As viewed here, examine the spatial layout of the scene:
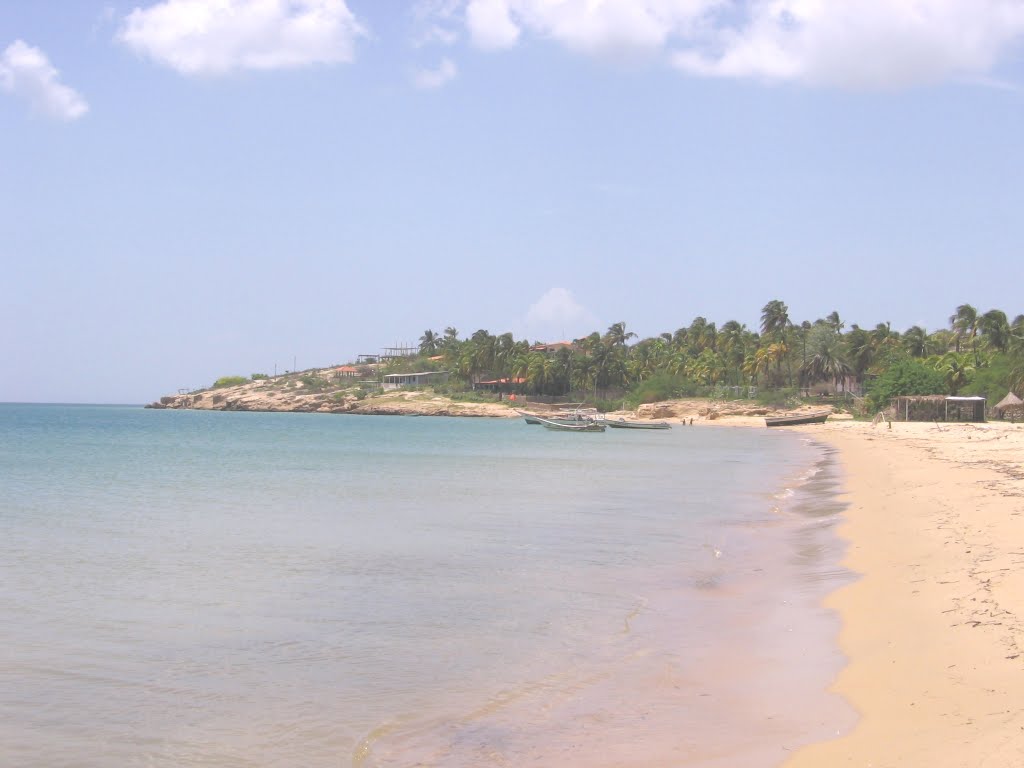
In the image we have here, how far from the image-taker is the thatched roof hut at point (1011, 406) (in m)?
58.9

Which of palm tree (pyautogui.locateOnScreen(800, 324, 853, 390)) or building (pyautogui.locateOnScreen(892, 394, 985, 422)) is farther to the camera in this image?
palm tree (pyautogui.locateOnScreen(800, 324, 853, 390))

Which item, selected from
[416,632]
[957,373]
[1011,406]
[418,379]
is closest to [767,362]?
[957,373]

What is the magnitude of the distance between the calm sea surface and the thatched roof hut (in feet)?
150

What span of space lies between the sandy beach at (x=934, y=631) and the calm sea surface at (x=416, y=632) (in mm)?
336

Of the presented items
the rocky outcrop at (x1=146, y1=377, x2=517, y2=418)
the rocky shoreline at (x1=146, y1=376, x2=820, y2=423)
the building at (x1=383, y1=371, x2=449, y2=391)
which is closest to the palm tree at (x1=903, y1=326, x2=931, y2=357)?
the rocky shoreline at (x1=146, y1=376, x2=820, y2=423)

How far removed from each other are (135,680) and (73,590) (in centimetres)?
454

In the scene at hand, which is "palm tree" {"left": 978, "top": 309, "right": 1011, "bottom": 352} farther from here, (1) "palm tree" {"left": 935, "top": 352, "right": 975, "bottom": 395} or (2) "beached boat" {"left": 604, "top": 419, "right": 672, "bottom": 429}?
(2) "beached boat" {"left": 604, "top": 419, "right": 672, "bottom": 429}

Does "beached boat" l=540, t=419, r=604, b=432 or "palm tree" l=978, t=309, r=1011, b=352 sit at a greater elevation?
"palm tree" l=978, t=309, r=1011, b=352

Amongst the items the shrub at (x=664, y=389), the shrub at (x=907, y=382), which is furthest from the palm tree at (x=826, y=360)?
the shrub at (x=907, y=382)

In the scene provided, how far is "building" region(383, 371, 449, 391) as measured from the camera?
13088 cm

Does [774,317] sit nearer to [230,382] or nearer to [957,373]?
[957,373]

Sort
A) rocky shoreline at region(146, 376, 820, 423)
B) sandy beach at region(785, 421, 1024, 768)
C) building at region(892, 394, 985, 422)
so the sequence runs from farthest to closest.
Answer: rocky shoreline at region(146, 376, 820, 423), building at region(892, 394, 985, 422), sandy beach at region(785, 421, 1024, 768)

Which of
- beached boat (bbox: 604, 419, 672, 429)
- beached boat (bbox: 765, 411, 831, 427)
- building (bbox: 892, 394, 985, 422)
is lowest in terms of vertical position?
beached boat (bbox: 604, 419, 672, 429)


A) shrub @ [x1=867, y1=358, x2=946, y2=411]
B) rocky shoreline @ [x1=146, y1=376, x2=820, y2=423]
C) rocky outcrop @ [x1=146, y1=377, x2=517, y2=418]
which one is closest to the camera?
shrub @ [x1=867, y1=358, x2=946, y2=411]
